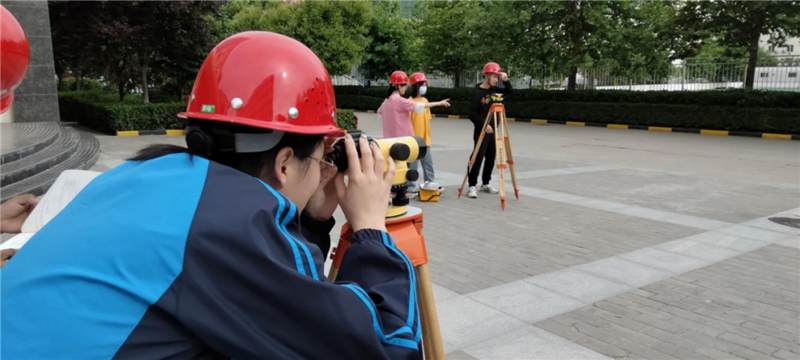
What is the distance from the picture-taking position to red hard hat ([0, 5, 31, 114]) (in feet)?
5.93

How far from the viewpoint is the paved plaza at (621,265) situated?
12.1ft

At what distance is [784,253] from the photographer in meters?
5.53

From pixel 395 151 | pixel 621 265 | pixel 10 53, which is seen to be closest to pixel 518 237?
pixel 621 265

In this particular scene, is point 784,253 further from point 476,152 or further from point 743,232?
point 476,152

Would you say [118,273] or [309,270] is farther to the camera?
[309,270]

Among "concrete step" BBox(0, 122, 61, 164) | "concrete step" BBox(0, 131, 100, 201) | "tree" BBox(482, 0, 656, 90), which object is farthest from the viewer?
"tree" BBox(482, 0, 656, 90)

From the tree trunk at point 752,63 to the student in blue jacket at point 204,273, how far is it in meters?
19.3

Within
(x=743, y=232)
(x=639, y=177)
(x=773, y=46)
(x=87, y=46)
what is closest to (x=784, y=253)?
(x=743, y=232)

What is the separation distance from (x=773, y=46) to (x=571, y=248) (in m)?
16.3

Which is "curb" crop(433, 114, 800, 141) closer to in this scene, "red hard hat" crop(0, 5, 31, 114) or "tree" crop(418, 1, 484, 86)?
"tree" crop(418, 1, 484, 86)

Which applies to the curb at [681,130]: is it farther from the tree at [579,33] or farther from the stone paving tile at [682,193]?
the stone paving tile at [682,193]

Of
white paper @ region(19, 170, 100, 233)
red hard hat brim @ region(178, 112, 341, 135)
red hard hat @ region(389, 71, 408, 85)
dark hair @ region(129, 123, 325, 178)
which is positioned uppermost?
red hard hat @ region(389, 71, 408, 85)

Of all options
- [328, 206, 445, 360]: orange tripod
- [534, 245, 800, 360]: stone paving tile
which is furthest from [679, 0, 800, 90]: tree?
[328, 206, 445, 360]: orange tripod

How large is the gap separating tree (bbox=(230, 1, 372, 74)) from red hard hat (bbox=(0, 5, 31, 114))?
75.8 feet
